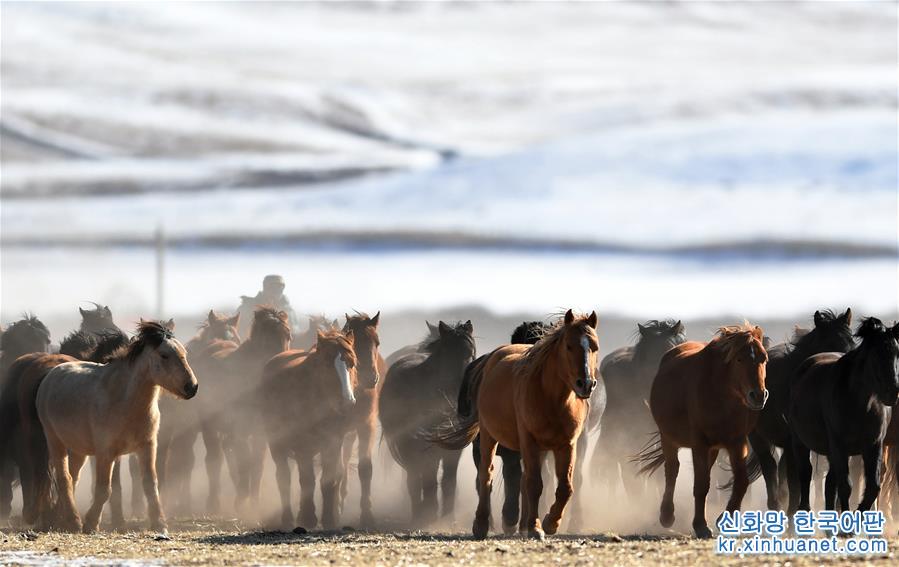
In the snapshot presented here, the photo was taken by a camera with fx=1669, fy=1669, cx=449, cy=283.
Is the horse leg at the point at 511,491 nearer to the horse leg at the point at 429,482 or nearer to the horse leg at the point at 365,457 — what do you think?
the horse leg at the point at 429,482

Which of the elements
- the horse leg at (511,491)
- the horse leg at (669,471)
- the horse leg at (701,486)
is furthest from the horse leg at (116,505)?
the horse leg at (701,486)

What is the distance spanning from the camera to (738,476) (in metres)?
12.8

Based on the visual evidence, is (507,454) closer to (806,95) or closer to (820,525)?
(820,525)

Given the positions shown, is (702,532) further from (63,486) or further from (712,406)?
(63,486)

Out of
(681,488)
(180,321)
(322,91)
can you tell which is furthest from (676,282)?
(322,91)

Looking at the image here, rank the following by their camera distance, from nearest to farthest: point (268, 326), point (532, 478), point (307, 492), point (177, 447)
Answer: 1. point (532, 478)
2. point (307, 492)
3. point (268, 326)
4. point (177, 447)

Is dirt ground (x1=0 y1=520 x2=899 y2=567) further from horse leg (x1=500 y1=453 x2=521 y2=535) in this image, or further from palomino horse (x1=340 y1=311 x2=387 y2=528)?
palomino horse (x1=340 y1=311 x2=387 y2=528)

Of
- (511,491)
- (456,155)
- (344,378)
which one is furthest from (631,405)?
(456,155)

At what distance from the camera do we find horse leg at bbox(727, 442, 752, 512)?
1277cm

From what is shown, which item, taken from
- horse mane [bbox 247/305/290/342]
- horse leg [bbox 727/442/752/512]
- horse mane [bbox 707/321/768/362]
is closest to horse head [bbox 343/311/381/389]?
horse mane [bbox 247/305/290/342]

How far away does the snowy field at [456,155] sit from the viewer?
227 feet

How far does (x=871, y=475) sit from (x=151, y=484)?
19.2ft

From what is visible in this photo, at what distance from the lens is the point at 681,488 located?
19750 millimetres

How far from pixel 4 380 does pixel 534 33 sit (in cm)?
14060
